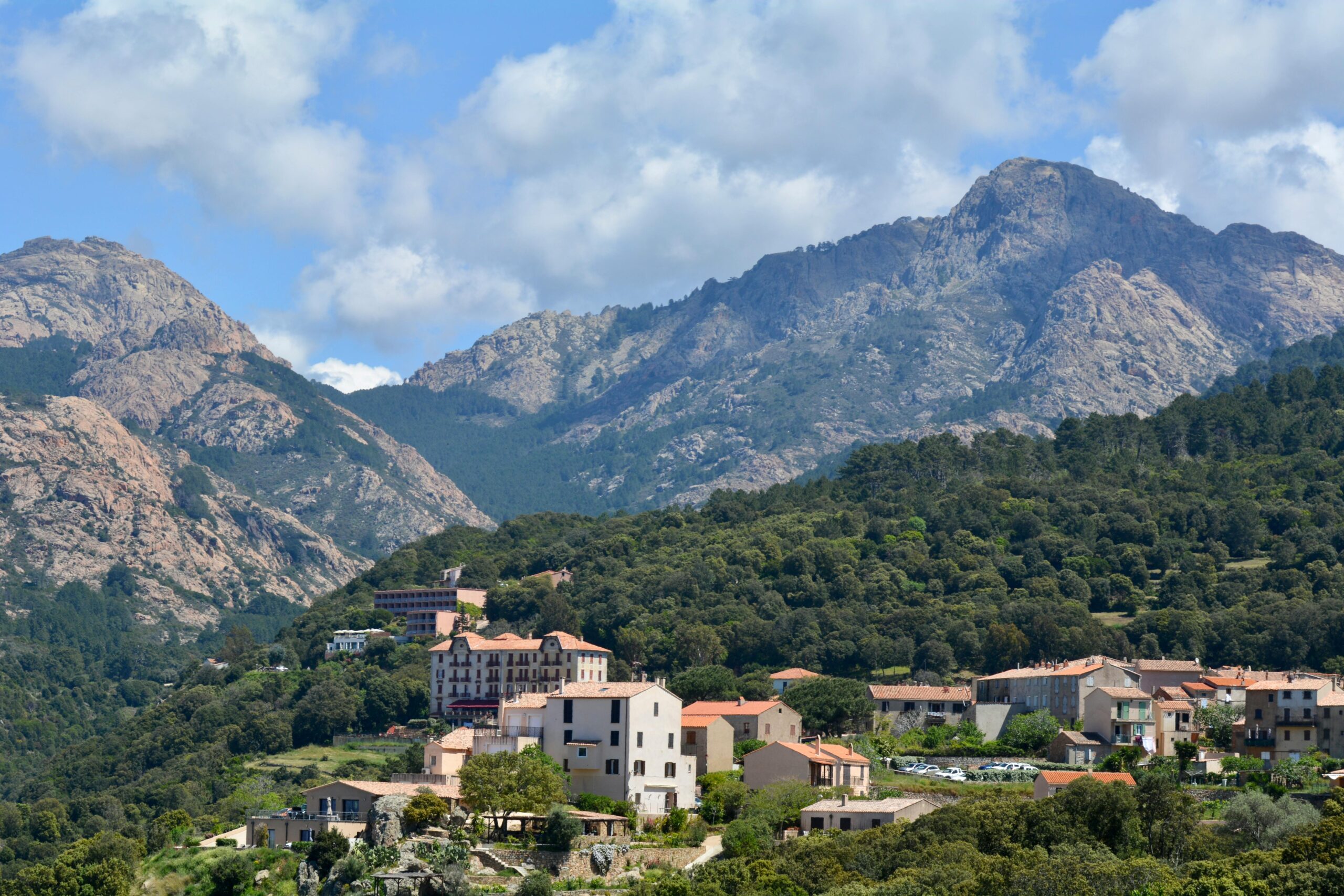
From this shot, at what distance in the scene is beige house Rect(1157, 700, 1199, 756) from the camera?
101m

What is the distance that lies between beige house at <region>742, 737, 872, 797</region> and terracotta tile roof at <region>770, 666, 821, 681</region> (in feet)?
111

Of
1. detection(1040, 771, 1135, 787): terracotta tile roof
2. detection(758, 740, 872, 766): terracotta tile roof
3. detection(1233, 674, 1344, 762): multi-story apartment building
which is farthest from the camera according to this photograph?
detection(1233, 674, 1344, 762): multi-story apartment building

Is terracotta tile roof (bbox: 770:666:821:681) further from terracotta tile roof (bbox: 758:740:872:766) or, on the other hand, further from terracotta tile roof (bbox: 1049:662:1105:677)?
terracotta tile roof (bbox: 758:740:872:766)

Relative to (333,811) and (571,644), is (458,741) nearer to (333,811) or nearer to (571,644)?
(333,811)

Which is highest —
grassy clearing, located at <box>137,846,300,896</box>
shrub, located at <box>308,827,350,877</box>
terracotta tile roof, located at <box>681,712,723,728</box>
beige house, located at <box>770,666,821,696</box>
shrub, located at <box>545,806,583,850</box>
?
beige house, located at <box>770,666,821,696</box>

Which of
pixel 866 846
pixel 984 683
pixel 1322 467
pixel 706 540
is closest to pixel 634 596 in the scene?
pixel 706 540

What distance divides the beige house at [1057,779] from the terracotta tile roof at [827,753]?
10158 millimetres

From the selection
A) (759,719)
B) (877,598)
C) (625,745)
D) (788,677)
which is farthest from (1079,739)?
(877,598)

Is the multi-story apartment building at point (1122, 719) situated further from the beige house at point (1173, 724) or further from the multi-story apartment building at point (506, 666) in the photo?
the multi-story apartment building at point (506, 666)

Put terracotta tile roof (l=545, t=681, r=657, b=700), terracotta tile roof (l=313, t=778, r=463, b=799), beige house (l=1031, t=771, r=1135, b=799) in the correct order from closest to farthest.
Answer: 1. beige house (l=1031, t=771, r=1135, b=799)
2. terracotta tile roof (l=313, t=778, r=463, b=799)
3. terracotta tile roof (l=545, t=681, r=657, b=700)

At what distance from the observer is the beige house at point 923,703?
11544 cm

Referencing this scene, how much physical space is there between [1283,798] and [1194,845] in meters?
8.49

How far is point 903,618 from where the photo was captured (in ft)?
470

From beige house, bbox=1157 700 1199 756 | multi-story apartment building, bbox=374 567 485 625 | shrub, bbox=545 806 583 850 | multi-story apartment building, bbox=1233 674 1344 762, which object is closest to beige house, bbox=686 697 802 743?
beige house, bbox=1157 700 1199 756
